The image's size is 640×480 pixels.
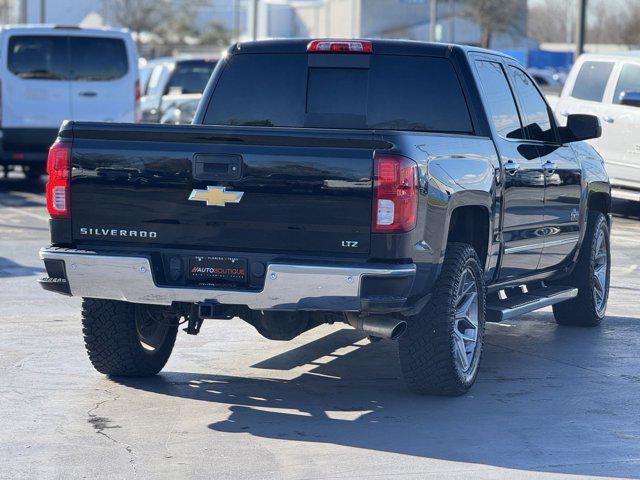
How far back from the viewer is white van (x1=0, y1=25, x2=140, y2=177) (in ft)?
63.9

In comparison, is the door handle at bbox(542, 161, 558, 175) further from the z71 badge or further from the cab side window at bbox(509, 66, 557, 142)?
the z71 badge

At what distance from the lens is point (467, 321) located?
7602 millimetres

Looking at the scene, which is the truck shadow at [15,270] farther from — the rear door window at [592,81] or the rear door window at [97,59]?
the rear door window at [592,81]

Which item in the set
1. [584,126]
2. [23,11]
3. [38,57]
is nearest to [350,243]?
[584,126]

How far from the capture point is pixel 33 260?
42.3ft

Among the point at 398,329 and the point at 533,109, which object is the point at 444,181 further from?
the point at 533,109

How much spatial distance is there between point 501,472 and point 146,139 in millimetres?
2445

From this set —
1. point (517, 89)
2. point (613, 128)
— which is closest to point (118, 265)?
point (517, 89)

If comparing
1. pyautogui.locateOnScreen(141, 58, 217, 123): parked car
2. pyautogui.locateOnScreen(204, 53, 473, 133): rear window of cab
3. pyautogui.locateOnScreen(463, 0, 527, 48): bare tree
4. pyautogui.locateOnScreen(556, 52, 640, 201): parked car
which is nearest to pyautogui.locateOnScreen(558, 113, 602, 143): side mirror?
pyautogui.locateOnScreen(204, 53, 473, 133): rear window of cab

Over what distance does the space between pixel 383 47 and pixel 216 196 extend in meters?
1.99

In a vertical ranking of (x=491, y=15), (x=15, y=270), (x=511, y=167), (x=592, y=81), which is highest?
(x=511, y=167)

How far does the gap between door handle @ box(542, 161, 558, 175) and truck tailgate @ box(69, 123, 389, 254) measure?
2.56 metres

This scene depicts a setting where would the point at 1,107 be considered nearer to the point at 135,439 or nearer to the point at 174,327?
the point at 174,327

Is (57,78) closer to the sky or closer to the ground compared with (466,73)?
closer to the ground
